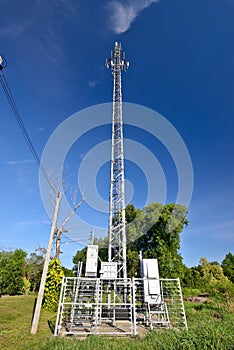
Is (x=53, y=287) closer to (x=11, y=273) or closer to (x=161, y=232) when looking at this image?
(x=161, y=232)

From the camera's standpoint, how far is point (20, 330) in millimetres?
6262

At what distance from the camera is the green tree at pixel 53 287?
9.80m

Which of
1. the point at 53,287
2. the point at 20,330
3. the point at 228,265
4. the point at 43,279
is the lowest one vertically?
the point at 20,330

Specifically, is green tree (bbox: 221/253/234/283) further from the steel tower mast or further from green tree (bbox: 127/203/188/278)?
the steel tower mast

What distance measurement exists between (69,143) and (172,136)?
20.1 feet

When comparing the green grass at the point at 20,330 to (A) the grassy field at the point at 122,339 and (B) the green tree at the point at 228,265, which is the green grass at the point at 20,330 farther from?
(B) the green tree at the point at 228,265

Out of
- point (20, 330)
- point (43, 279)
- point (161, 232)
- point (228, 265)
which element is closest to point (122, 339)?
point (43, 279)

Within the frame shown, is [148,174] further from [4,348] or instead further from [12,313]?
[4,348]

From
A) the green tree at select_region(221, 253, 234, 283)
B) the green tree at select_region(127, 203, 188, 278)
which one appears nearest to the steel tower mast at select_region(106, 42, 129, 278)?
the green tree at select_region(127, 203, 188, 278)

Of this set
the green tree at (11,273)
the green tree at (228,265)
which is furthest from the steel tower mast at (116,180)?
the green tree at (228,265)

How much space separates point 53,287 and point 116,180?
6223 mm

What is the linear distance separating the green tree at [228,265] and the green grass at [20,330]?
96.9ft

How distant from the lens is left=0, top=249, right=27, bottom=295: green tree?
61.6 feet

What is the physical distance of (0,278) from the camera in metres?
17.9
